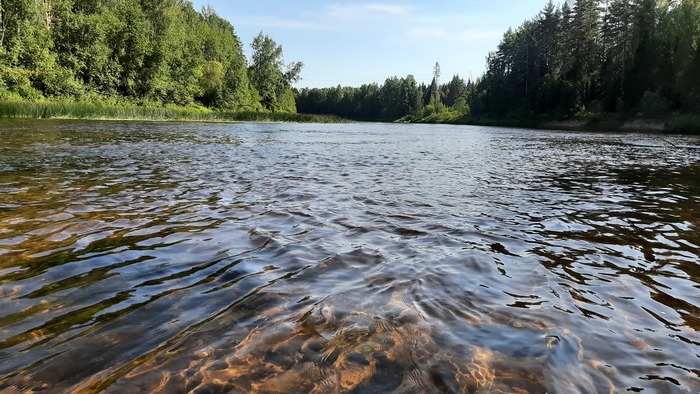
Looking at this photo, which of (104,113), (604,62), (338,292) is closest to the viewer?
(338,292)

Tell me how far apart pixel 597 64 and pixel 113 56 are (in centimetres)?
8499

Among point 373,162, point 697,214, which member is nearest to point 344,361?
point 697,214

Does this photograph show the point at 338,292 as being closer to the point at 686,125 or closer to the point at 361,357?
the point at 361,357

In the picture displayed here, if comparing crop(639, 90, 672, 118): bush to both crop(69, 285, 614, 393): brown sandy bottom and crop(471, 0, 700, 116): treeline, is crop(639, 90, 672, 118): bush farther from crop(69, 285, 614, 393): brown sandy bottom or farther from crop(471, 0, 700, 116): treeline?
crop(69, 285, 614, 393): brown sandy bottom

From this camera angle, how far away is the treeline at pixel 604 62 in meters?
55.6

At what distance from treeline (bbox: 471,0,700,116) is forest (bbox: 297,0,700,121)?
5.3 inches

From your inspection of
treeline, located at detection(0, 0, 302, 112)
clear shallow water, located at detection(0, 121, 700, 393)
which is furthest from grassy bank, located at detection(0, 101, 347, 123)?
clear shallow water, located at detection(0, 121, 700, 393)

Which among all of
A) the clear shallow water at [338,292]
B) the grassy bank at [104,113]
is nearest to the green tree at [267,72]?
the grassy bank at [104,113]

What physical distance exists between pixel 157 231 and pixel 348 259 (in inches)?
110

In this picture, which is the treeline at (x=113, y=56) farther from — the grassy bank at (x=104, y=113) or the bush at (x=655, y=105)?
the bush at (x=655, y=105)

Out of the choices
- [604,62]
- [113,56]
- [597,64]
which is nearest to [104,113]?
[113,56]

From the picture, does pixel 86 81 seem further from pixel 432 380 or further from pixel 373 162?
pixel 432 380

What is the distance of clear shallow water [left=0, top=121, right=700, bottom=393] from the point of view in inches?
109

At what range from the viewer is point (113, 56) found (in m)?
65.0
